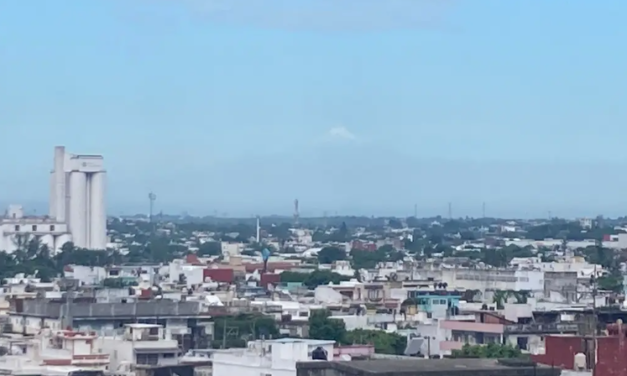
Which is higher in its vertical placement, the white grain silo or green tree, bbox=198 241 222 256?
the white grain silo

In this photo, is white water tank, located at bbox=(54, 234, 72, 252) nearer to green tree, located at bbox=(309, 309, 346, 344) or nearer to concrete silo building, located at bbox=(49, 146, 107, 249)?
concrete silo building, located at bbox=(49, 146, 107, 249)

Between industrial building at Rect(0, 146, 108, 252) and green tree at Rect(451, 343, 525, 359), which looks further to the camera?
industrial building at Rect(0, 146, 108, 252)

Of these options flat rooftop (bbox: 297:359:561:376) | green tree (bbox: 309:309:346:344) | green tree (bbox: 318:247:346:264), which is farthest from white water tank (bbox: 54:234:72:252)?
flat rooftop (bbox: 297:359:561:376)

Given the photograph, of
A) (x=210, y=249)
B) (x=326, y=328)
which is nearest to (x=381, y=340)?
(x=326, y=328)

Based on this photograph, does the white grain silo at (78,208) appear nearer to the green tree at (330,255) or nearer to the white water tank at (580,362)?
the green tree at (330,255)

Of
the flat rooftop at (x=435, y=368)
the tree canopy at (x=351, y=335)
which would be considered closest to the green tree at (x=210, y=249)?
the tree canopy at (x=351, y=335)

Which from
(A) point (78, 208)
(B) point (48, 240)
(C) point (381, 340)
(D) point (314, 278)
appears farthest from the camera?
(A) point (78, 208)

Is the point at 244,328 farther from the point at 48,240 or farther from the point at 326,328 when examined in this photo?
the point at 48,240
